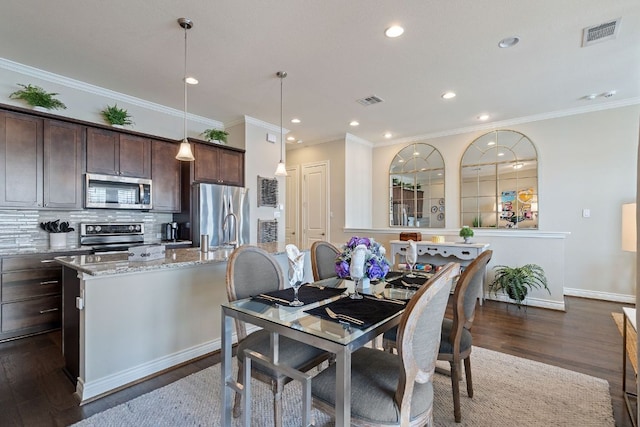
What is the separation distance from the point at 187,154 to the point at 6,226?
7.58ft

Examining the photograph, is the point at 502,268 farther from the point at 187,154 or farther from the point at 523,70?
the point at 187,154

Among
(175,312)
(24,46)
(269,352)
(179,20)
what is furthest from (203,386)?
(24,46)

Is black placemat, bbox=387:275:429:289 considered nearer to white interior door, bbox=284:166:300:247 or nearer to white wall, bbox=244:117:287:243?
white wall, bbox=244:117:287:243

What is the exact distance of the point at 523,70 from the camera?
11.1ft

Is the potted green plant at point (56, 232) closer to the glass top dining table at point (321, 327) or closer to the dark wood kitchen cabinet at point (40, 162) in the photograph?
the dark wood kitchen cabinet at point (40, 162)

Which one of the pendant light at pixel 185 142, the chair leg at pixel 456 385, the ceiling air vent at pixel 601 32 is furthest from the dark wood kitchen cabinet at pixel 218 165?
the ceiling air vent at pixel 601 32

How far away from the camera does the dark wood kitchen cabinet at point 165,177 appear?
4254 mm

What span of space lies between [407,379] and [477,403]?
4.00 feet

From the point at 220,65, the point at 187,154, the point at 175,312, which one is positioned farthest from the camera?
the point at 220,65

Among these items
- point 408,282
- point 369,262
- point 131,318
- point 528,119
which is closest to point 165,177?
point 131,318

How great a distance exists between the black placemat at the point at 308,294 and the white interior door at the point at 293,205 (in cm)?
484

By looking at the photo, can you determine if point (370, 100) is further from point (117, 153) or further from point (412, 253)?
point (117, 153)

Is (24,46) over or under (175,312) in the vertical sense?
over

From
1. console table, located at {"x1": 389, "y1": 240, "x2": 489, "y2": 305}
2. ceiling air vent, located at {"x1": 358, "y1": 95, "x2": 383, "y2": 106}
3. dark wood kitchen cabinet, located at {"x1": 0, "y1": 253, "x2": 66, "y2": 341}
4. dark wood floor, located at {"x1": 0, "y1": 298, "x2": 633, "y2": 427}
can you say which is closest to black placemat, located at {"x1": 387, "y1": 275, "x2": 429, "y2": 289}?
dark wood floor, located at {"x1": 0, "y1": 298, "x2": 633, "y2": 427}
